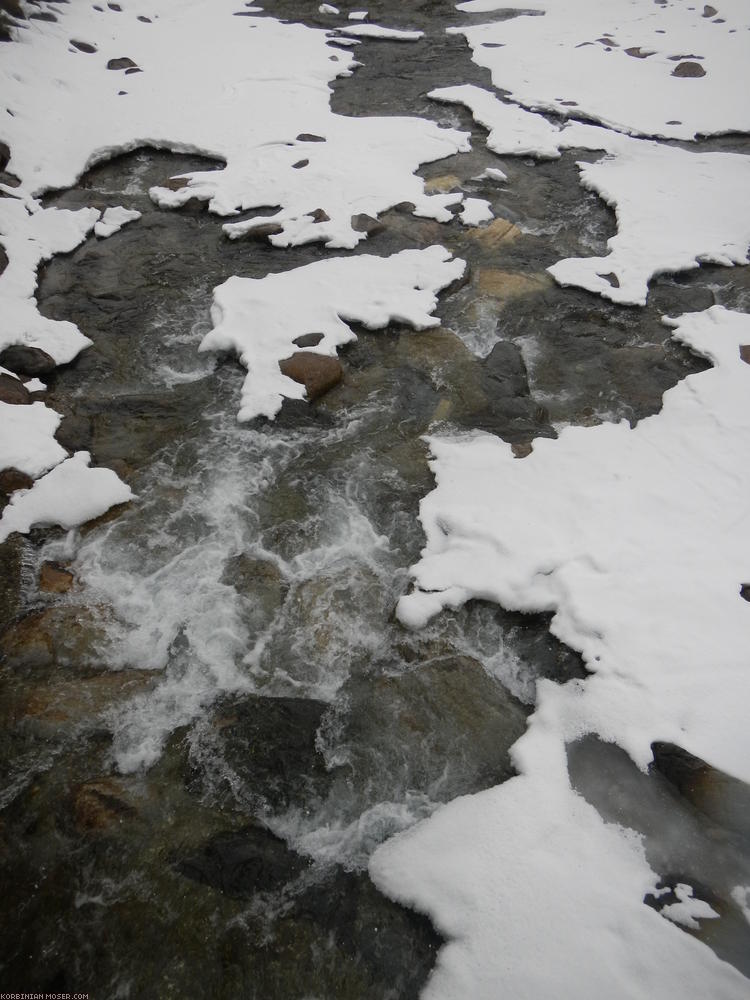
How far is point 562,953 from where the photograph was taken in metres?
2.85

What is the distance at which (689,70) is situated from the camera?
1256 centimetres

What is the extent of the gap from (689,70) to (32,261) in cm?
1464

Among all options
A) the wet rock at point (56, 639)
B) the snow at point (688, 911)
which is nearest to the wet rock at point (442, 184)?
the wet rock at point (56, 639)

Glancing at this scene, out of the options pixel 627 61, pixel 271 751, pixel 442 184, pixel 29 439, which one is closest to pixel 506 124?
pixel 442 184

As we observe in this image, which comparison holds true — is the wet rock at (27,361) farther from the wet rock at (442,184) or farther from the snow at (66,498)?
the wet rock at (442,184)

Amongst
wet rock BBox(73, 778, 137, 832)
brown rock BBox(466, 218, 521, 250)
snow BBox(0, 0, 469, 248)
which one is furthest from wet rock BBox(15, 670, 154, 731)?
brown rock BBox(466, 218, 521, 250)

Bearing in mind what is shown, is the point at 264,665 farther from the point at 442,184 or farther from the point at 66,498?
the point at 442,184

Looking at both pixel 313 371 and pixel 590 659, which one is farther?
pixel 313 371

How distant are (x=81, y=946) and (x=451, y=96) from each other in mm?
14508

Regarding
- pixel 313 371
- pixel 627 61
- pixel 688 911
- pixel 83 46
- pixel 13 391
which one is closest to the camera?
pixel 688 911

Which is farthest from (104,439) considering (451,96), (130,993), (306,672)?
(451,96)

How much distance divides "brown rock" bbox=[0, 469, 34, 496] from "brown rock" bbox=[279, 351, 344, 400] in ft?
9.07

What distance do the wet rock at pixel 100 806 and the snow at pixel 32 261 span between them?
4.66m

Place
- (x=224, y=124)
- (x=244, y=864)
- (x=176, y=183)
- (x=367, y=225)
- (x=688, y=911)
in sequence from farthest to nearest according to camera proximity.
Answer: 1. (x=224, y=124)
2. (x=176, y=183)
3. (x=367, y=225)
4. (x=244, y=864)
5. (x=688, y=911)
